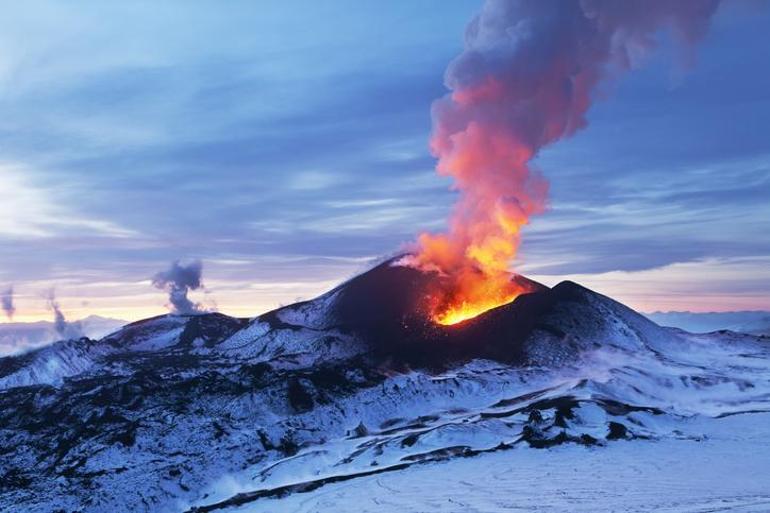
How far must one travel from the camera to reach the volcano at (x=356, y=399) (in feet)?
233

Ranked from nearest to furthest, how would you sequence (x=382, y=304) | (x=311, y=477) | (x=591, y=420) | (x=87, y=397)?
(x=311, y=477), (x=591, y=420), (x=87, y=397), (x=382, y=304)

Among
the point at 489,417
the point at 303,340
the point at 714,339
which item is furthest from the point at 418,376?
the point at 714,339

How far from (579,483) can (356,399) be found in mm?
42042

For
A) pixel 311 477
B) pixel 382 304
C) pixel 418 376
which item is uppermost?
pixel 382 304

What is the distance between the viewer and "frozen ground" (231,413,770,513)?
5150 centimetres

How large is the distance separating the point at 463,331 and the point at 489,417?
41251mm

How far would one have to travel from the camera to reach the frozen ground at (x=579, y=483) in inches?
2028

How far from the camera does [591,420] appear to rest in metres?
80.6

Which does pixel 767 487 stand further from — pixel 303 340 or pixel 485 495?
pixel 303 340

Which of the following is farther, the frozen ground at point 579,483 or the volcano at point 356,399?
the volcano at point 356,399

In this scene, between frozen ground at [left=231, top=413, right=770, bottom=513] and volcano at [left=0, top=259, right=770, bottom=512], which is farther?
volcano at [left=0, top=259, right=770, bottom=512]

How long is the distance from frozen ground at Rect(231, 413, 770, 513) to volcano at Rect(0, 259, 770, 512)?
0.93m

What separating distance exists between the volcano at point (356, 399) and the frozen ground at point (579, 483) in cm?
93

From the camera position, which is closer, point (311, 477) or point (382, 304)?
point (311, 477)
